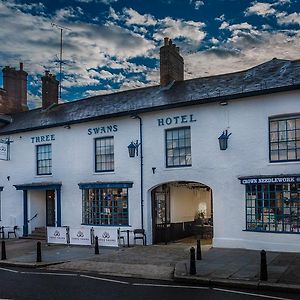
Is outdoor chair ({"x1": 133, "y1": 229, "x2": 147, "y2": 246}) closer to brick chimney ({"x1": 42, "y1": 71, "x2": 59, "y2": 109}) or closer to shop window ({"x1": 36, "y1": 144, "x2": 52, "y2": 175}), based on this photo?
shop window ({"x1": 36, "y1": 144, "x2": 52, "y2": 175})

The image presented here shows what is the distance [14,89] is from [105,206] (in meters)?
14.1

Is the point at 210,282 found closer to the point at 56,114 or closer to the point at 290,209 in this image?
the point at 290,209

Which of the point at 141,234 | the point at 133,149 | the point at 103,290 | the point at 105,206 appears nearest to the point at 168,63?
the point at 133,149

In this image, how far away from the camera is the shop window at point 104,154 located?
68.2 feet

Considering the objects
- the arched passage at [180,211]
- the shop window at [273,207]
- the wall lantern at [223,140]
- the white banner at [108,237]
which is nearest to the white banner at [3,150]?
the white banner at [108,237]

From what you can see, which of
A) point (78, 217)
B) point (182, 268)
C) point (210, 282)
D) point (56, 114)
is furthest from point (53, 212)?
point (210, 282)

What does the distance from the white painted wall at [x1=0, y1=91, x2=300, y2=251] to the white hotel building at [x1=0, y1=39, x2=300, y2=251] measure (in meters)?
0.04

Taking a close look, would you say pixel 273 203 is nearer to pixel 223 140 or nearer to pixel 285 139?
pixel 285 139

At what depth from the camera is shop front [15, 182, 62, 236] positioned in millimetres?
23725

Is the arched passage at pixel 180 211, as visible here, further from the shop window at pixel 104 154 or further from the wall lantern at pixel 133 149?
the shop window at pixel 104 154

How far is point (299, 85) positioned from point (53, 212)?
15886mm

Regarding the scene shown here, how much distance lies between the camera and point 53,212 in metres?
24.8

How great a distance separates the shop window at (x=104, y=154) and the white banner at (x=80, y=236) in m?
3.40

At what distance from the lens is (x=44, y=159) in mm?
23656
